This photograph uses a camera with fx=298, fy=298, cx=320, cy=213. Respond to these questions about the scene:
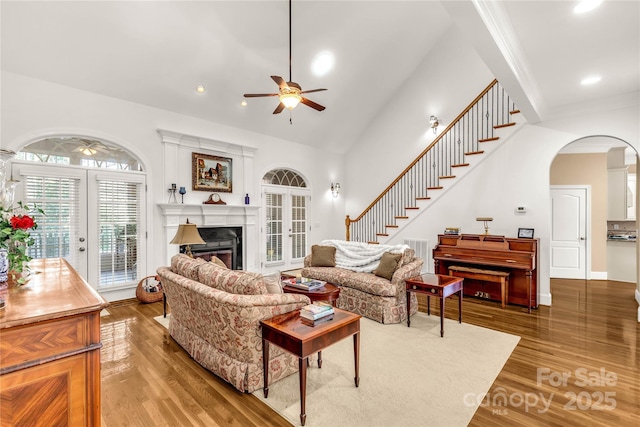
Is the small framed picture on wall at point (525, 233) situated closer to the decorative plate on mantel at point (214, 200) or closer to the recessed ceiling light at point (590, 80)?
the recessed ceiling light at point (590, 80)

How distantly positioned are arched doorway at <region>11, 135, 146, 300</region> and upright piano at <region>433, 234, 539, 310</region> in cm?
534

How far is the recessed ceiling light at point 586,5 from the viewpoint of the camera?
2.32m

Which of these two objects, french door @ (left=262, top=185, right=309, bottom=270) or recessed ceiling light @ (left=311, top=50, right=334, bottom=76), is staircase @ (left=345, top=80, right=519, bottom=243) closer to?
french door @ (left=262, top=185, right=309, bottom=270)

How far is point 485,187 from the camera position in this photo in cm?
545

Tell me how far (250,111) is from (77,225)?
365 centimetres

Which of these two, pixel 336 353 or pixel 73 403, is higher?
pixel 73 403

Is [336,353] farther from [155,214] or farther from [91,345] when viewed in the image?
[155,214]

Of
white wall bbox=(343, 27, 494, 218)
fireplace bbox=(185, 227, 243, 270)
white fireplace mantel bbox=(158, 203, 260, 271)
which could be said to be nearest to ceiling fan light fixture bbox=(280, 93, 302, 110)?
white fireplace mantel bbox=(158, 203, 260, 271)

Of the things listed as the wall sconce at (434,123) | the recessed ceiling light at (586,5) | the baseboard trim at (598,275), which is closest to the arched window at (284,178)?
the wall sconce at (434,123)

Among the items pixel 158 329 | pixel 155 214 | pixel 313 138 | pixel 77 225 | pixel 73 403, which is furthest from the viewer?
pixel 313 138

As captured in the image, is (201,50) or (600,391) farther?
(201,50)

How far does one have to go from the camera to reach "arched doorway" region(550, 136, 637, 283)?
20.3 feet

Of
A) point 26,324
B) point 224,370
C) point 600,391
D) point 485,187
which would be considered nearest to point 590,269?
point 485,187

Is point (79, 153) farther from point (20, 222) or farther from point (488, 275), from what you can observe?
point (488, 275)
